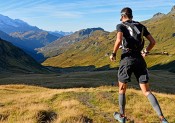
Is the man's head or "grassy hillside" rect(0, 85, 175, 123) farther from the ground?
the man's head

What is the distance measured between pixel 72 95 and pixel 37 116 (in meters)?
6.90

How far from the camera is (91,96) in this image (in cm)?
2078

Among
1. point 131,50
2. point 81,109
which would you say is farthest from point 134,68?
point 81,109

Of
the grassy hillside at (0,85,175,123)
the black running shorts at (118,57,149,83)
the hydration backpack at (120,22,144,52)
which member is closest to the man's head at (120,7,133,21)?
the hydration backpack at (120,22,144,52)

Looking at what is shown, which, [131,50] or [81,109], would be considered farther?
[81,109]

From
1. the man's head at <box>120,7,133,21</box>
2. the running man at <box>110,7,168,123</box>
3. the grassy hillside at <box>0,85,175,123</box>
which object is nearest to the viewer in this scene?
the running man at <box>110,7,168,123</box>

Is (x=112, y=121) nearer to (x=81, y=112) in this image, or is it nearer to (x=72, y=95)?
(x=81, y=112)

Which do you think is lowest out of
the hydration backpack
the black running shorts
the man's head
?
the black running shorts

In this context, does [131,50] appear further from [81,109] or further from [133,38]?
[81,109]

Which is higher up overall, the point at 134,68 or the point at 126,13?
the point at 126,13

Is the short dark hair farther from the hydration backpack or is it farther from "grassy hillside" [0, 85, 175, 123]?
"grassy hillside" [0, 85, 175, 123]

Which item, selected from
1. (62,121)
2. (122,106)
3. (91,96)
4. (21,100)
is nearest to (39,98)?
(21,100)

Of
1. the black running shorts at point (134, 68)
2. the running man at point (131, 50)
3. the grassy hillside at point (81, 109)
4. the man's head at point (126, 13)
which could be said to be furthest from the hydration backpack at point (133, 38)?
the grassy hillside at point (81, 109)

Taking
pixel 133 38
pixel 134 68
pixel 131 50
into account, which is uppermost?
pixel 133 38
